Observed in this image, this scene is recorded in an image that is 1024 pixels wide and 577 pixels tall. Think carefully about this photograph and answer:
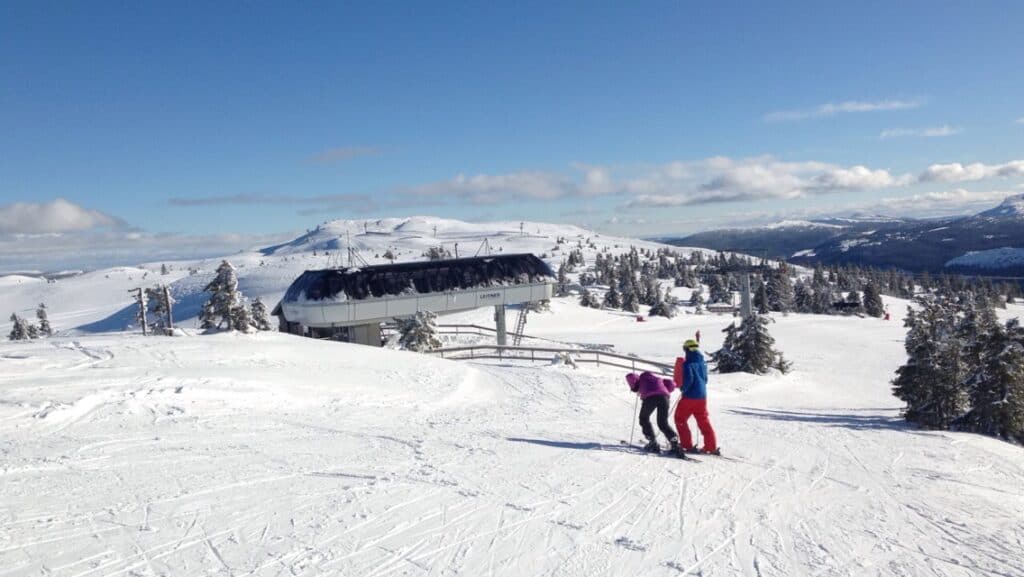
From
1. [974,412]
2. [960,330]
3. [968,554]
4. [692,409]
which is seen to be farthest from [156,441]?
[960,330]

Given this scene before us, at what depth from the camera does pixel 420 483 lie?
7922mm

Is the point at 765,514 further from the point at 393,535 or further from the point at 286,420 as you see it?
the point at 286,420

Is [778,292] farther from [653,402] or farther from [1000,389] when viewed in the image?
[653,402]

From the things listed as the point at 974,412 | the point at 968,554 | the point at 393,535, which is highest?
the point at 393,535

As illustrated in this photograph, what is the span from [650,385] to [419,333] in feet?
76.1

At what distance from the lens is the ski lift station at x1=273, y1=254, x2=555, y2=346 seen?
32.3 meters

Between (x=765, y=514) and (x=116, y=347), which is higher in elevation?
(x=116, y=347)

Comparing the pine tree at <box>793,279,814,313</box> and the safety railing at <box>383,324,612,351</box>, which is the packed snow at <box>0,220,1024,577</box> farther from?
the pine tree at <box>793,279,814,313</box>

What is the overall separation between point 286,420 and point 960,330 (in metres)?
22.1

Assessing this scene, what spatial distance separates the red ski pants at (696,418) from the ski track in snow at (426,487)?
1.84 ft

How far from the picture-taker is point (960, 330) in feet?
71.8

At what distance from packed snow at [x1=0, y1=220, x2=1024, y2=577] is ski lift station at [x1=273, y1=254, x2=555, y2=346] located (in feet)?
46.8

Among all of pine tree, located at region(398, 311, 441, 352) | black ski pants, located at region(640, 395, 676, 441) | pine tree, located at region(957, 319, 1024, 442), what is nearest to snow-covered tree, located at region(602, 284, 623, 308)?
pine tree, located at region(398, 311, 441, 352)

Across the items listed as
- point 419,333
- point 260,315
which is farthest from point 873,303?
point 260,315
